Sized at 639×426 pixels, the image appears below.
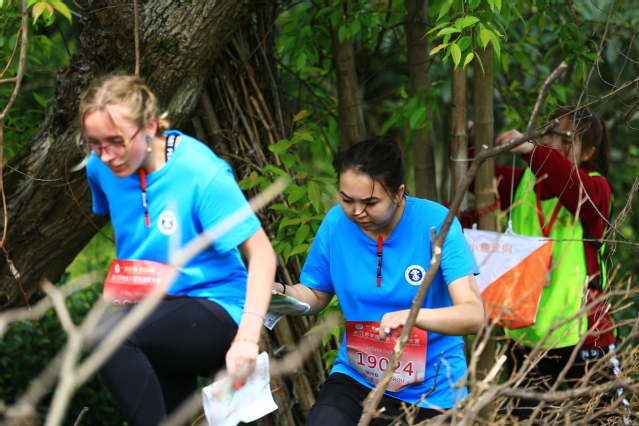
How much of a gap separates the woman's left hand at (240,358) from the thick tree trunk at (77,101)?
151cm

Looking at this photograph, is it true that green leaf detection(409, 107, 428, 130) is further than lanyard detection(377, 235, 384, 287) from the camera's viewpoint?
Yes

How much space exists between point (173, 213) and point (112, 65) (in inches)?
51.2

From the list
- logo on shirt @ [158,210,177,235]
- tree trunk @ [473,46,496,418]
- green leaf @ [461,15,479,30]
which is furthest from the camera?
tree trunk @ [473,46,496,418]

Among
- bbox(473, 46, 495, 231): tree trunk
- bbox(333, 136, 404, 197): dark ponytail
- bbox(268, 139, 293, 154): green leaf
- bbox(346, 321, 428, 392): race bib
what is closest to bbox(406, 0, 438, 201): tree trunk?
bbox(473, 46, 495, 231): tree trunk

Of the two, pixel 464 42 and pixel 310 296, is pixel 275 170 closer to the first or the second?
pixel 310 296

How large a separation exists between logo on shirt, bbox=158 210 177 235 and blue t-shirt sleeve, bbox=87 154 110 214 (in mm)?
268

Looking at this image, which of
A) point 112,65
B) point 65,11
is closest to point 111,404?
point 112,65

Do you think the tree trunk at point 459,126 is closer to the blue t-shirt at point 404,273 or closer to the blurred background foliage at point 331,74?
the blurred background foliage at point 331,74

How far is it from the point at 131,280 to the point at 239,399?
16.7 inches

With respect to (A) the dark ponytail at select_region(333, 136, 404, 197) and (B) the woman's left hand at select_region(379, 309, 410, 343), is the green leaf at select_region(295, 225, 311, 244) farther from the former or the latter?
Result: (B) the woman's left hand at select_region(379, 309, 410, 343)

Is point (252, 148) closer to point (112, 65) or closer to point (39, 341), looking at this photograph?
point (112, 65)

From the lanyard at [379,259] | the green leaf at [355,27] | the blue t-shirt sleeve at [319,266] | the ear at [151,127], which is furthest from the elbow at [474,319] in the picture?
the green leaf at [355,27]

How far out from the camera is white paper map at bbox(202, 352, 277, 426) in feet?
5.59

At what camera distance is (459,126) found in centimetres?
335
